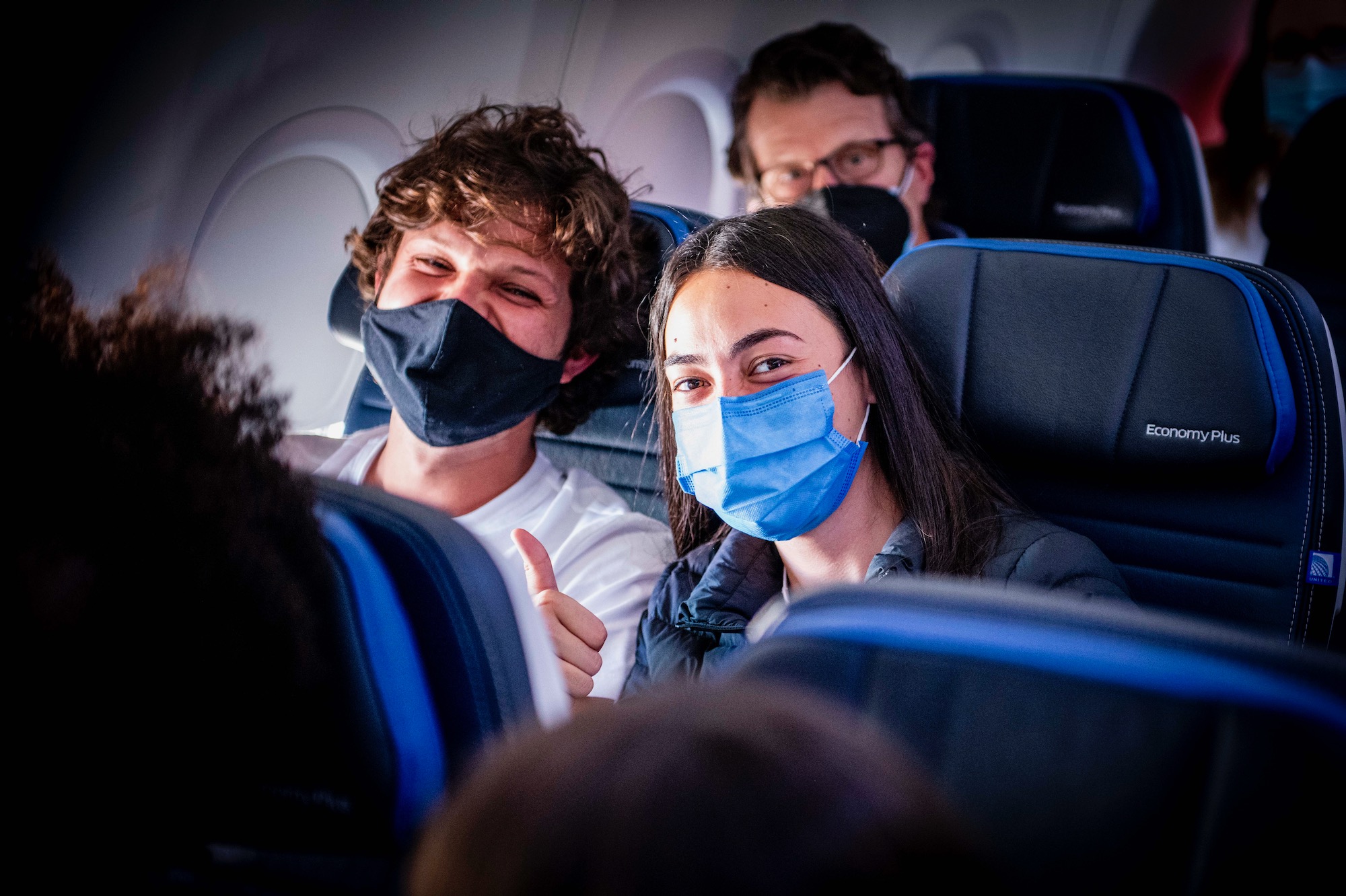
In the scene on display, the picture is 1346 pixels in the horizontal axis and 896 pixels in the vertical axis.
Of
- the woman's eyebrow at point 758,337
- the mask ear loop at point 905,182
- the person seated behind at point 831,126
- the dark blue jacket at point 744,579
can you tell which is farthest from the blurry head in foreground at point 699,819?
the mask ear loop at point 905,182

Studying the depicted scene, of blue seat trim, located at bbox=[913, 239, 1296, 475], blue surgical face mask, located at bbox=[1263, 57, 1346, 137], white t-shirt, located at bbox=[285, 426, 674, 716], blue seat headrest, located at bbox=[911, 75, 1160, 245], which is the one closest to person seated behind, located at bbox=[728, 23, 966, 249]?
blue seat headrest, located at bbox=[911, 75, 1160, 245]

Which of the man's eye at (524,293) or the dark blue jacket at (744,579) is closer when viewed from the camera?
the dark blue jacket at (744,579)

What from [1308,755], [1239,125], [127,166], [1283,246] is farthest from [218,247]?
[1239,125]

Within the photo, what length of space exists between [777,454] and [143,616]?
101 centimetres

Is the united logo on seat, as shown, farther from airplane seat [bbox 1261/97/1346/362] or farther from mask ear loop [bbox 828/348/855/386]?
airplane seat [bbox 1261/97/1346/362]

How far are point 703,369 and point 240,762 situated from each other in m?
0.99

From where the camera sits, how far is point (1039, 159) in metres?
3.24

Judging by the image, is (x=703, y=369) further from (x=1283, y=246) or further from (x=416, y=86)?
(x=1283, y=246)

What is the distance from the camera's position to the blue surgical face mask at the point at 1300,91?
169 inches

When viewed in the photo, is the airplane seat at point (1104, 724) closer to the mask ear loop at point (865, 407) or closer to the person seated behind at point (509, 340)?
the mask ear loop at point (865, 407)

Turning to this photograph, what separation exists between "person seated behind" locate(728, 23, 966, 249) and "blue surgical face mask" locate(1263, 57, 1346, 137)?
2.34m

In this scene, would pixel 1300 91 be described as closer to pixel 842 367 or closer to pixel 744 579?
pixel 842 367

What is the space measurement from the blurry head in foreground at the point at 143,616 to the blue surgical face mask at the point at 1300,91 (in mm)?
4801

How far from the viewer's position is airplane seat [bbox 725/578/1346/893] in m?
0.59
